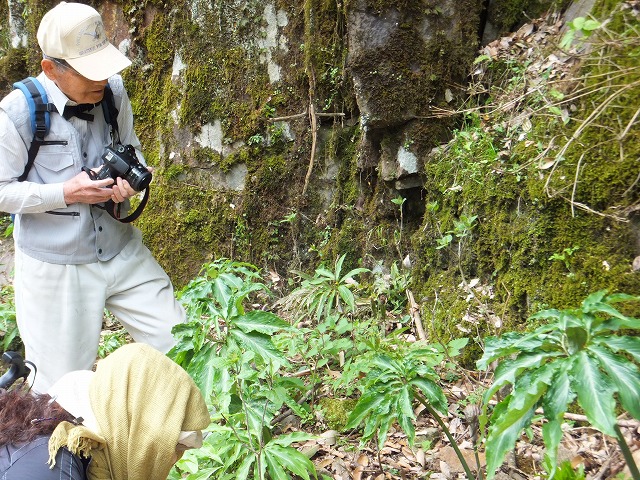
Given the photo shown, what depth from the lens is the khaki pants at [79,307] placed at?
3148mm

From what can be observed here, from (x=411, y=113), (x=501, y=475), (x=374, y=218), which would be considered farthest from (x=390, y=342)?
(x=411, y=113)

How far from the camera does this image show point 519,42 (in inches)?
168

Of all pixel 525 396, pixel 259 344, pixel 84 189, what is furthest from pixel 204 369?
pixel 525 396

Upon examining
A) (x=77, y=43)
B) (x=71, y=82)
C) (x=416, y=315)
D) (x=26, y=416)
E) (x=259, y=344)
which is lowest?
(x=416, y=315)

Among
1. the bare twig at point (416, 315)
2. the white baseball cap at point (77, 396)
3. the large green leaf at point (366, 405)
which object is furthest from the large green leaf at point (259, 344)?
the bare twig at point (416, 315)

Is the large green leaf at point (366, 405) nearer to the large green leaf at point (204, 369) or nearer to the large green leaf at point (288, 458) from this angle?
the large green leaf at point (288, 458)

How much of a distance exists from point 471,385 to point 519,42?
2.52 meters

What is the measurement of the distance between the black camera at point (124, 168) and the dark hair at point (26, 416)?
5.33ft

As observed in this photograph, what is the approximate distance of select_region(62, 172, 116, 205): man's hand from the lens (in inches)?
118

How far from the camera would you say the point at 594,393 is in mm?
1530

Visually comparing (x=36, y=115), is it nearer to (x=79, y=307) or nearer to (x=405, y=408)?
(x=79, y=307)

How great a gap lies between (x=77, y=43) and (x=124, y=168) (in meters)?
0.67

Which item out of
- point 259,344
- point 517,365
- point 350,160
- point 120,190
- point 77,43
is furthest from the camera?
point 350,160

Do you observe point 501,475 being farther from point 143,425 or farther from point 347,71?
point 347,71
